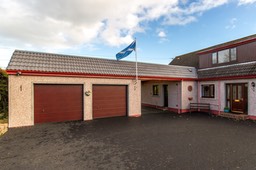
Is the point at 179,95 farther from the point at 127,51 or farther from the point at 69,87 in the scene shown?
the point at 69,87

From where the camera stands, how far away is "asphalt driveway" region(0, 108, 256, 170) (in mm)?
3594

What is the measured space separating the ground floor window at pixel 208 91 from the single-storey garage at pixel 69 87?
387cm

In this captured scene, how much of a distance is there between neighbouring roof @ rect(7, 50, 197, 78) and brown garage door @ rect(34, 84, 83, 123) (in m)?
1.10

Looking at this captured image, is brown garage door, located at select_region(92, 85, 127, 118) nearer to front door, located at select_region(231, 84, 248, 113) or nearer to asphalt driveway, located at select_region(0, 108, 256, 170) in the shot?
asphalt driveway, located at select_region(0, 108, 256, 170)

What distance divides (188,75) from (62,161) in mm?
11778

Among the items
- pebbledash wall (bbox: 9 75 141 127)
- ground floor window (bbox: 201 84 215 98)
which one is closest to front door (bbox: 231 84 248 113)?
ground floor window (bbox: 201 84 215 98)

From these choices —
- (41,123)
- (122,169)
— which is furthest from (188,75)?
(41,123)

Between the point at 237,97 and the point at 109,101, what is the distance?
9339 mm

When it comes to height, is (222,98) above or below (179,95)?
below

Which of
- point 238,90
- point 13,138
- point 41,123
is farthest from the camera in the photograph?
point 238,90

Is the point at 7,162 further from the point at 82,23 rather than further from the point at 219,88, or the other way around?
the point at 219,88

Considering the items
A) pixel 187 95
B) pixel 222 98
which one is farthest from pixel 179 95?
pixel 222 98

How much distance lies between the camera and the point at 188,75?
490 inches

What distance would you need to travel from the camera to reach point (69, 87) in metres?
8.56
